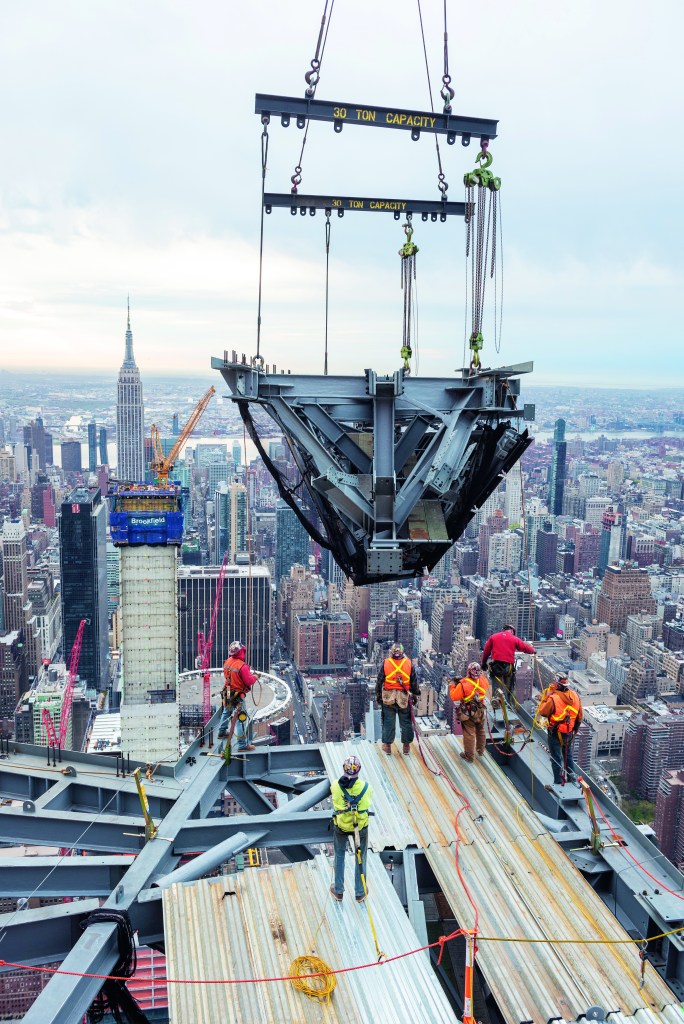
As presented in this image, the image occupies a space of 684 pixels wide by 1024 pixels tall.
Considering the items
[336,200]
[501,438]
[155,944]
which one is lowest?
[155,944]

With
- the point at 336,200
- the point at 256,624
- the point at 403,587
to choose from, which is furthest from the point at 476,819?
the point at 403,587

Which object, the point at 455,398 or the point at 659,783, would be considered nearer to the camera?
the point at 455,398

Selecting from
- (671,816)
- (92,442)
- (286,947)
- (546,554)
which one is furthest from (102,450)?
(286,947)

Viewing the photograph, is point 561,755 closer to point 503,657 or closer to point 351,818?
point 503,657

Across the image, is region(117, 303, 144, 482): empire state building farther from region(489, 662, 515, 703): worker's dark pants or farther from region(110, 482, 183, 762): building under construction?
region(489, 662, 515, 703): worker's dark pants

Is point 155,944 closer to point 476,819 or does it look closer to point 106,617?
point 476,819

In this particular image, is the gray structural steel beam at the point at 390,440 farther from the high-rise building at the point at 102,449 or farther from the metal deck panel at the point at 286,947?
the high-rise building at the point at 102,449

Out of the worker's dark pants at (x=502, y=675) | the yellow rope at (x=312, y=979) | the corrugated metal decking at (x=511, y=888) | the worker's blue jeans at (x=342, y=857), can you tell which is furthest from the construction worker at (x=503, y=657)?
the yellow rope at (x=312, y=979)
